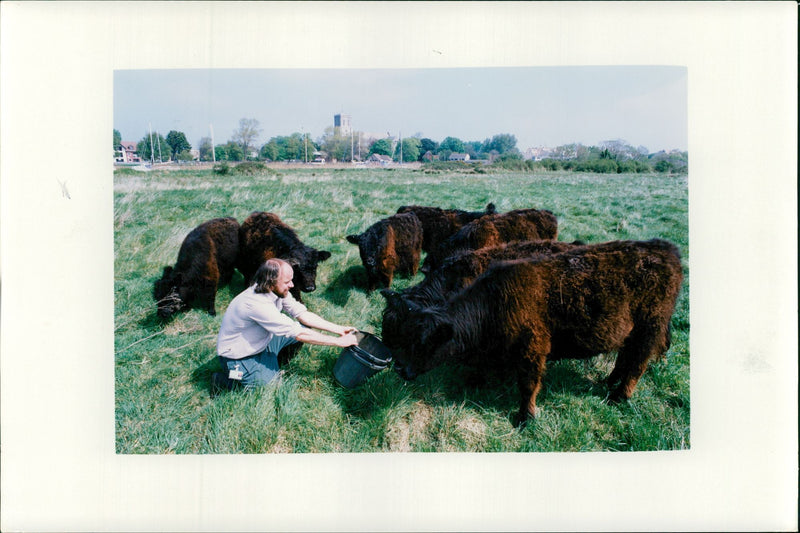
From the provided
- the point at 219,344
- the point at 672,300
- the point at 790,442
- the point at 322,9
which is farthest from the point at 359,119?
the point at 790,442

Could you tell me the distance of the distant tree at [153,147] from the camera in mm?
4043

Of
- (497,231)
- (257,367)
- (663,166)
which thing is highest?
(663,166)

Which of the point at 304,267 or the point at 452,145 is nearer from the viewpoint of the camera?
the point at 452,145

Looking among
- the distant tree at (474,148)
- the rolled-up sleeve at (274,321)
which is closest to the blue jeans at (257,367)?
the rolled-up sleeve at (274,321)

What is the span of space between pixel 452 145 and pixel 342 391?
116 inches

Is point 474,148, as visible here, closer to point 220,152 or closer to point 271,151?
point 271,151

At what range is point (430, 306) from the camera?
366cm

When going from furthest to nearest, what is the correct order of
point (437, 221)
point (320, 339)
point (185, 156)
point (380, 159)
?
point (437, 221)
point (380, 159)
point (185, 156)
point (320, 339)

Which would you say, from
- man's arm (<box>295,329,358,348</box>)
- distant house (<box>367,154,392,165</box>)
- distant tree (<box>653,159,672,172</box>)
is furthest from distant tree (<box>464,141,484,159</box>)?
man's arm (<box>295,329,358,348</box>)

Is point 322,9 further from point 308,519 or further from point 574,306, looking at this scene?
point 308,519

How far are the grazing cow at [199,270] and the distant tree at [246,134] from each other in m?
1.83

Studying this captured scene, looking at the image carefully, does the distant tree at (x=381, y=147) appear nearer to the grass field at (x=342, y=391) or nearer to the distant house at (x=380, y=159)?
the distant house at (x=380, y=159)

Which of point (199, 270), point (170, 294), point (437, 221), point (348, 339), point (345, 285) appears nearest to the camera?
point (348, 339)

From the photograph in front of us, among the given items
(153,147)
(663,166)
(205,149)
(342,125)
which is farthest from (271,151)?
(663,166)
